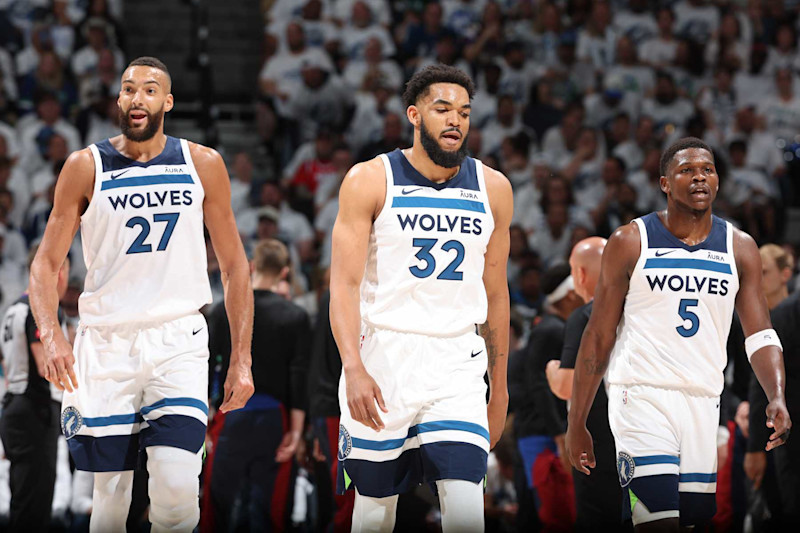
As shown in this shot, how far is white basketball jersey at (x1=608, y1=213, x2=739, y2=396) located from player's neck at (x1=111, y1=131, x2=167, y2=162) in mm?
2225

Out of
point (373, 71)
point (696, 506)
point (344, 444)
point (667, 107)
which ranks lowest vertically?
point (696, 506)

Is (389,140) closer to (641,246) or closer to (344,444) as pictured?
(641,246)

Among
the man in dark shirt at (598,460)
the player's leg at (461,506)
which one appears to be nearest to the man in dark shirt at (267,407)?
the man in dark shirt at (598,460)

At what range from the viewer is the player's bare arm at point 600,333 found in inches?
207

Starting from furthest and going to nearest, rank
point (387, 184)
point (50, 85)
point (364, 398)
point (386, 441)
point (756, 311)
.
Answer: point (50, 85)
point (756, 311)
point (387, 184)
point (386, 441)
point (364, 398)

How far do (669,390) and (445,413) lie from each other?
1110mm

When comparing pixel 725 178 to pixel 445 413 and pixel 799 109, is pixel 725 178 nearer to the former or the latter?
pixel 799 109

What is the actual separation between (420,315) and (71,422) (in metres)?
1.59

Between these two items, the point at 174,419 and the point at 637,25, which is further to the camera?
the point at 637,25

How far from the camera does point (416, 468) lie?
4.78 m

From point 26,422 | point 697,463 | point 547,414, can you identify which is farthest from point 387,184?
point 26,422

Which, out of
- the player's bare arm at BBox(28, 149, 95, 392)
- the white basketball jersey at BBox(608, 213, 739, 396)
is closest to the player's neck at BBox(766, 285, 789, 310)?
the white basketball jersey at BBox(608, 213, 739, 396)

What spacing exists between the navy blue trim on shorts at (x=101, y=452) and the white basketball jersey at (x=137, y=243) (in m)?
0.50

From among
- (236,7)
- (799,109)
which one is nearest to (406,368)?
(799,109)
